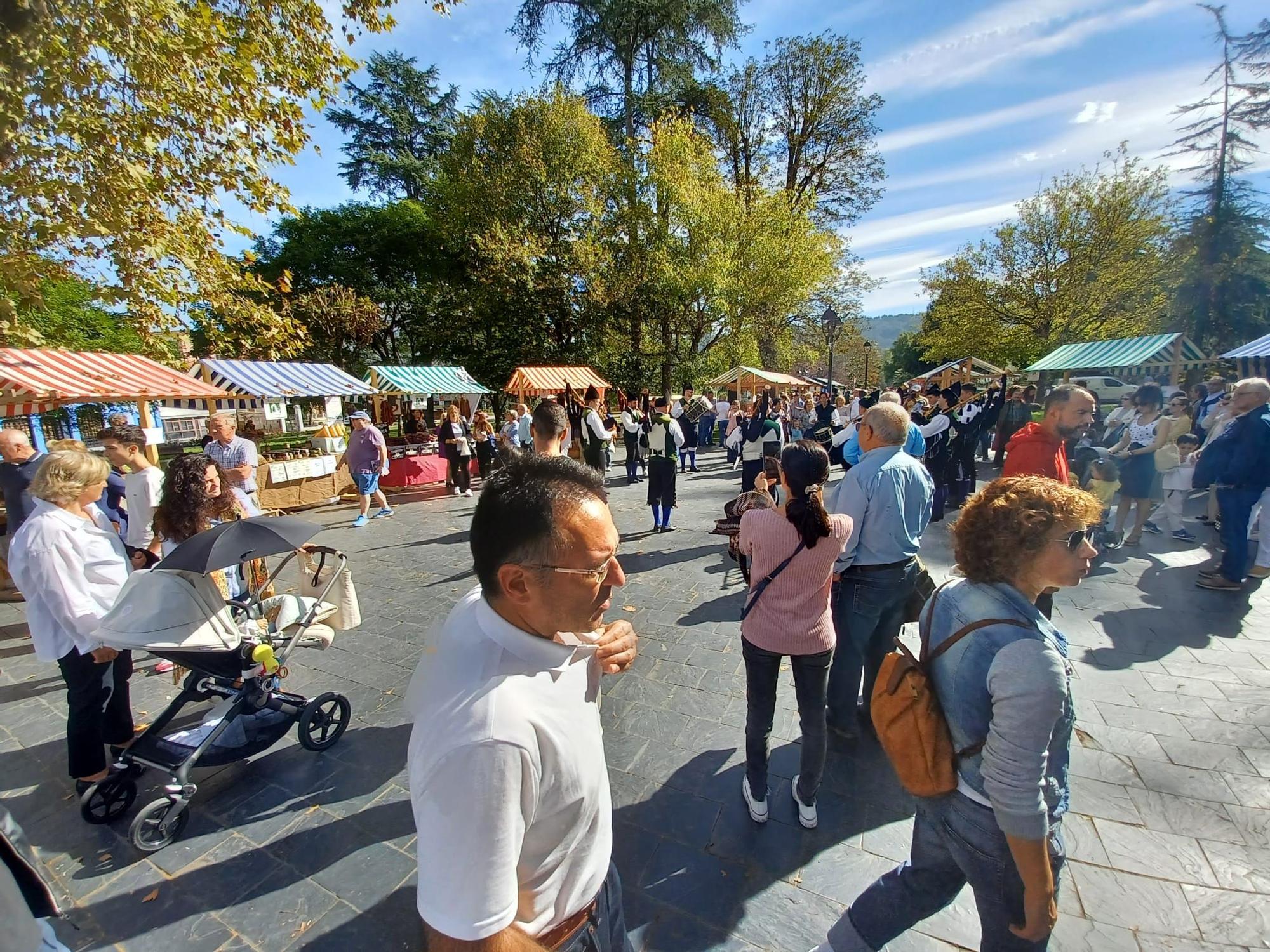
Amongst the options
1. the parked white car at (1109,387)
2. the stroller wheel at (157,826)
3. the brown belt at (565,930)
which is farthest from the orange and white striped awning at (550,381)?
the parked white car at (1109,387)

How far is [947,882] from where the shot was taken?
172cm

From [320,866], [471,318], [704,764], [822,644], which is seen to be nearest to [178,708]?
[320,866]

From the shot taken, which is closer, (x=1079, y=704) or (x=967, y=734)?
(x=967, y=734)

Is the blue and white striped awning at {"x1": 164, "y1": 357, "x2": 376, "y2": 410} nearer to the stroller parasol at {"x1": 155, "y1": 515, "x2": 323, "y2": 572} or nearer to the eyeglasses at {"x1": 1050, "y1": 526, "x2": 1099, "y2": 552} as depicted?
the stroller parasol at {"x1": 155, "y1": 515, "x2": 323, "y2": 572}

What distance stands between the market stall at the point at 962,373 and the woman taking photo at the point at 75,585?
59.6 feet

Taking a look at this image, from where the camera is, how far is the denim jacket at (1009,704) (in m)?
Answer: 1.41

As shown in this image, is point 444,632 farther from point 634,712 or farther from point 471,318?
point 471,318

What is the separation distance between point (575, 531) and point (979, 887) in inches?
65.8

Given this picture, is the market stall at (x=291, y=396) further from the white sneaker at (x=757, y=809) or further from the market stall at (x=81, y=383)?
the white sneaker at (x=757, y=809)

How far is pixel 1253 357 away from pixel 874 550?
638 inches

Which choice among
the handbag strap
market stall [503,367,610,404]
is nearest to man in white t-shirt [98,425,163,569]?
the handbag strap

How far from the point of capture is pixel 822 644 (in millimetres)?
2457

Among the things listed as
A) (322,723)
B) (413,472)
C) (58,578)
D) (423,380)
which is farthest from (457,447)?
(58,578)

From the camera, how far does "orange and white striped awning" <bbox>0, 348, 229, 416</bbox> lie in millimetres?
6688
